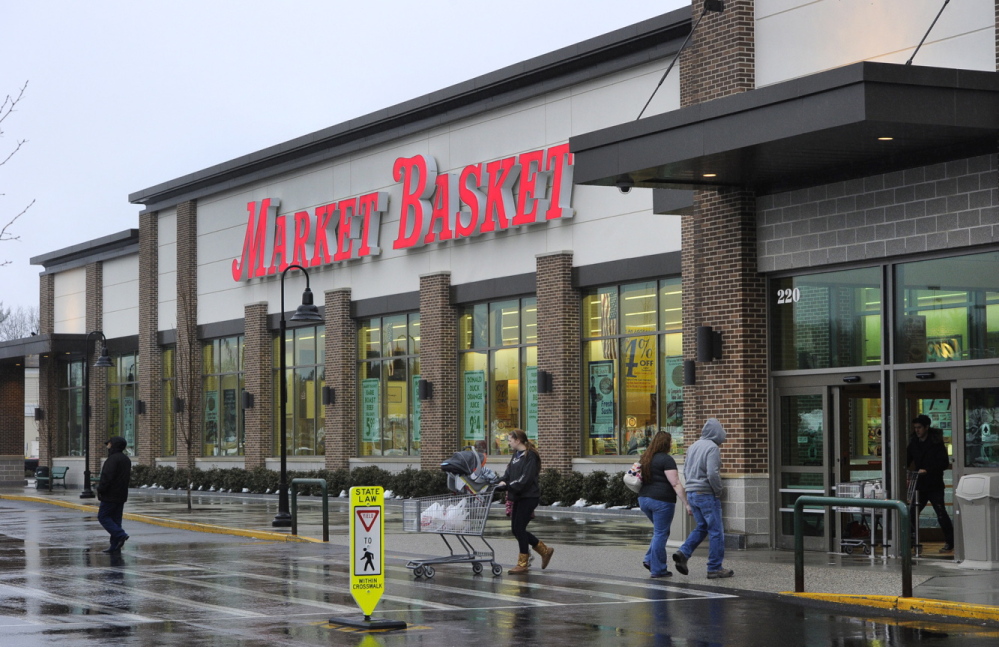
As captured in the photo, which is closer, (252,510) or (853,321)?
(853,321)

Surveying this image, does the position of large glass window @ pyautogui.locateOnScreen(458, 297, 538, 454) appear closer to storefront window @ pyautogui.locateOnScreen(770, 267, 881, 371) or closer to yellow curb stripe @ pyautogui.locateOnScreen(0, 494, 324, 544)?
yellow curb stripe @ pyautogui.locateOnScreen(0, 494, 324, 544)

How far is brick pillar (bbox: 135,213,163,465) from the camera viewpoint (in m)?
50.5

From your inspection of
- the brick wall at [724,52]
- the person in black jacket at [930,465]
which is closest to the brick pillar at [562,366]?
the brick wall at [724,52]

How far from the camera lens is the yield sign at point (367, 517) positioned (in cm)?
1295

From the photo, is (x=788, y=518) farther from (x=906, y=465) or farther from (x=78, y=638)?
(x=78, y=638)

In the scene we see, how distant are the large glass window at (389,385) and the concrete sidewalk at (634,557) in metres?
3.02

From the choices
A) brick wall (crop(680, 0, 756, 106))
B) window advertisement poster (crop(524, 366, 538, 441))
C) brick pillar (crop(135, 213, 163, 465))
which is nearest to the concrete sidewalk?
window advertisement poster (crop(524, 366, 538, 441))

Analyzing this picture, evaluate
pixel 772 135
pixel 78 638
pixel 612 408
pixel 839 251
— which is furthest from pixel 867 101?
pixel 612 408

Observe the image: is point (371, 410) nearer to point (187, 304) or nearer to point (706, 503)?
point (187, 304)

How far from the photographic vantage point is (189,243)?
158 ft

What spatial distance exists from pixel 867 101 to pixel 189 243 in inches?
1407

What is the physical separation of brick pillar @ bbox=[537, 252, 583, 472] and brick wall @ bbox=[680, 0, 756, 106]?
37.0 feet

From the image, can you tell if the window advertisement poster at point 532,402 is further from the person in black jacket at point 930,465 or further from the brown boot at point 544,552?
the person in black jacket at point 930,465

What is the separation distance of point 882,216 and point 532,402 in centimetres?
1630
